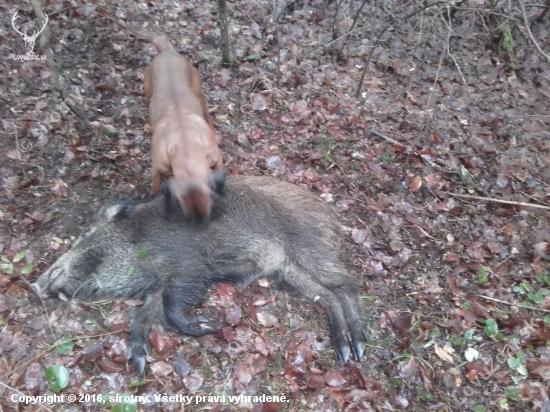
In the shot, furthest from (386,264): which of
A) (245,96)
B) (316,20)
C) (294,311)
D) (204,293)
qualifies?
(316,20)

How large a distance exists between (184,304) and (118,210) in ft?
3.52

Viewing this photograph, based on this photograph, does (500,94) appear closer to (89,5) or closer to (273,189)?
(273,189)

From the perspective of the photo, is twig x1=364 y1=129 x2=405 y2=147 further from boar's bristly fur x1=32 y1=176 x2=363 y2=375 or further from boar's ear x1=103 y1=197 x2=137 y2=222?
boar's ear x1=103 y1=197 x2=137 y2=222

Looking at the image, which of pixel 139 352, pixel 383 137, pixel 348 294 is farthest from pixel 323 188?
pixel 139 352

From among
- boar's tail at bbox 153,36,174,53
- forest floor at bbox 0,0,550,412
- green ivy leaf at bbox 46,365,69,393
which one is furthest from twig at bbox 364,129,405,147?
green ivy leaf at bbox 46,365,69,393

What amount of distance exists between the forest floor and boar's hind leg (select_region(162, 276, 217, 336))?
0.11 meters

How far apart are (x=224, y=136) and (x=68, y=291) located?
93.6 inches

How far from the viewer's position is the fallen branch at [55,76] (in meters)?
4.03

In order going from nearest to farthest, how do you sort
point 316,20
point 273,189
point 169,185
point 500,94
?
point 169,185 → point 273,189 → point 500,94 → point 316,20

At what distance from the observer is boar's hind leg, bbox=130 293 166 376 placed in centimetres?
356

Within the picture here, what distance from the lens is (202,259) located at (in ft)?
13.8

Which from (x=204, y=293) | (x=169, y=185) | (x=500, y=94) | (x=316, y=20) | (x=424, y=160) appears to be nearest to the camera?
(x=169, y=185)

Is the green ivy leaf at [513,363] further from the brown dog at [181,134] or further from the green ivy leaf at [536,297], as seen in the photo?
the brown dog at [181,134]

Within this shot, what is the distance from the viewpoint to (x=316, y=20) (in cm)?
702
